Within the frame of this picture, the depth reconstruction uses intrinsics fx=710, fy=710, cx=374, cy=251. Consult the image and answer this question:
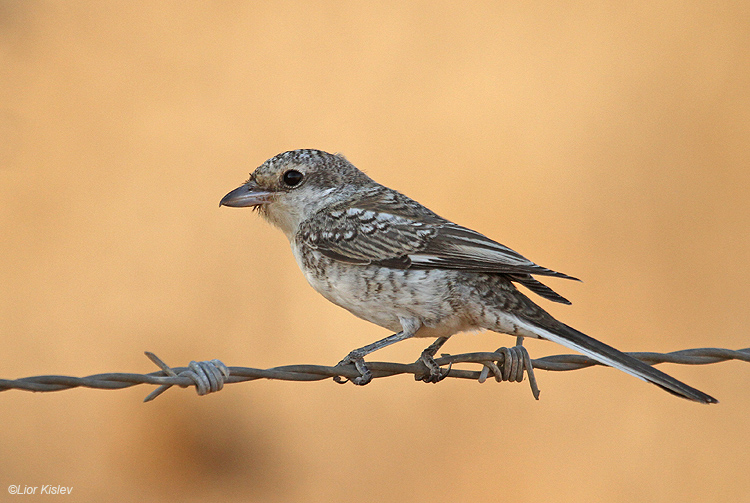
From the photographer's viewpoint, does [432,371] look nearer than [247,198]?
Yes

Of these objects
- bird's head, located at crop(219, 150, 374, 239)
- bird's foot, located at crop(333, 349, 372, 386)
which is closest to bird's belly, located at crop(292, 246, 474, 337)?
bird's foot, located at crop(333, 349, 372, 386)

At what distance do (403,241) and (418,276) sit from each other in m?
0.27

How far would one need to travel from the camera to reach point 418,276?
12.9ft

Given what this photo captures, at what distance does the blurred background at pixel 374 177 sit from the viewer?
7762 mm

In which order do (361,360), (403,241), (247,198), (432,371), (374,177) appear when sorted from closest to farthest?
(361,360), (432,371), (403,241), (247,198), (374,177)

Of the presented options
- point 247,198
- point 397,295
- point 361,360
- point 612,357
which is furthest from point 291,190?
point 612,357

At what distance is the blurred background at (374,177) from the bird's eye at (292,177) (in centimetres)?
351

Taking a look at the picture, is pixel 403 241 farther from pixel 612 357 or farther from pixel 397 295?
pixel 612 357

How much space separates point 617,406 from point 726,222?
9.39 ft

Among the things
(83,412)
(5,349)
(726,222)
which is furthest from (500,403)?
(5,349)

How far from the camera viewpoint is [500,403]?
7824 millimetres

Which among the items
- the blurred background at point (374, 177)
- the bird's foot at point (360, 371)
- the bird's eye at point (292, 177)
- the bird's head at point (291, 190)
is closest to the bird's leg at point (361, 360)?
the bird's foot at point (360, 371)

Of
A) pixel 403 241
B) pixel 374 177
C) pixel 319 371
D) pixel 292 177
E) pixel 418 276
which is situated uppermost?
pixel 374 177

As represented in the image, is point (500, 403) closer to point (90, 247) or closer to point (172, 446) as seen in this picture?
point (172, 446)
